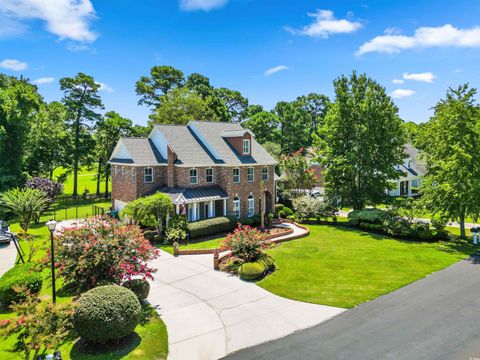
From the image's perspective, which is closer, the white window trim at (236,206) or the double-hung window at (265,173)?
the white window trim at (236,206)

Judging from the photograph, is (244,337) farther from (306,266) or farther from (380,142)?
(380,142)

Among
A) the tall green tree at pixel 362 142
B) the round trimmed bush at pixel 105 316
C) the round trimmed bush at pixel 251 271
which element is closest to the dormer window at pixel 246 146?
the tall green tree at pixel 362 142

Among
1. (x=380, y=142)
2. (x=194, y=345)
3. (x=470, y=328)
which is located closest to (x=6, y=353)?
(x=194, y=345)

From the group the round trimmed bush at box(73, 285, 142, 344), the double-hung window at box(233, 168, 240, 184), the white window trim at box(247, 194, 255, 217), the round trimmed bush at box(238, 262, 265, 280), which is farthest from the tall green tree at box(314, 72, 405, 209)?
the round trimmed bush at box(73, 285, 142, 344)

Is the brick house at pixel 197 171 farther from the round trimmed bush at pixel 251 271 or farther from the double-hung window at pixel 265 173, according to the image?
the round trimmed bush at pixel 251 271

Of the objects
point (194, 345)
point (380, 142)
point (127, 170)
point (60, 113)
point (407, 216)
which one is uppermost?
point (60, 113)

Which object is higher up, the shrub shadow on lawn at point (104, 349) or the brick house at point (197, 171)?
the brick house at point (197, 171)
